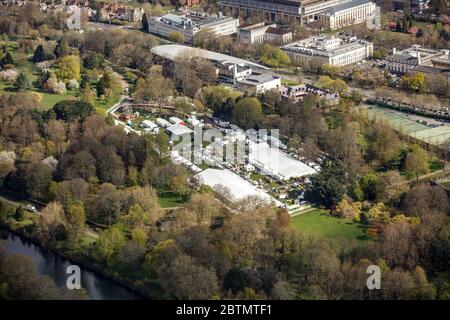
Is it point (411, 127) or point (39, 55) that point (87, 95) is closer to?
point (39, 55)

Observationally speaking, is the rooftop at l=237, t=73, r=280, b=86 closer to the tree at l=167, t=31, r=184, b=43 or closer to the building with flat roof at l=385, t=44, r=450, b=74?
the building with flat roof at l=385, t=44, r=450, b=74

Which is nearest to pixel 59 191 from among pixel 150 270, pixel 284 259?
pixel 150 270

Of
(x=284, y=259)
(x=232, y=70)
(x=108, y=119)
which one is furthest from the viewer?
(x=232, y=70)

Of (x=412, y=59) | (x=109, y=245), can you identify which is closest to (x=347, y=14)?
(x=412, y=59)

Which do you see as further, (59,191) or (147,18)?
(147,18)

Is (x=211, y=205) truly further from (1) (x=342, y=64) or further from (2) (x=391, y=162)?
(1) (x=342, y=64)

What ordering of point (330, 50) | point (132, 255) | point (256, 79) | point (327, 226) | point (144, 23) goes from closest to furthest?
point (132, 255), point (327, 226), point (256, 79), point (330, 50), point (144, 23)

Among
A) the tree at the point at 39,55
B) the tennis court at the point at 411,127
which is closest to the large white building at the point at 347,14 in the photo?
the tennis court at the point at 411,127
